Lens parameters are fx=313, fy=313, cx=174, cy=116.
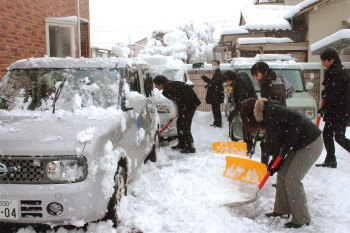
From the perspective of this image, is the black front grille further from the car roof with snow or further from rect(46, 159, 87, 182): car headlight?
the car roof with snow

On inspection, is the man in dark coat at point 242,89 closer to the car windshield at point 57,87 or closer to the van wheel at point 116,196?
the car windshield at point 57,87

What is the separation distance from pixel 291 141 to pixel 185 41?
31.7 meters

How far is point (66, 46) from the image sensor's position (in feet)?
31.1

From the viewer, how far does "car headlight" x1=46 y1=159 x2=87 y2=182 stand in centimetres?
275

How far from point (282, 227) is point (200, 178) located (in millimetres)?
1708

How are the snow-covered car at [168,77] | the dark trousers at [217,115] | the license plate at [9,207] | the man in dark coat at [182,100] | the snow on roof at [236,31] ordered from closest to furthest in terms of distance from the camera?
the license plate at [9,207]
the man in dark coat at [182,100]
the snow-covered car at [168,77]
the dark trousers at [217,115]
the snow on roof at [236,31]

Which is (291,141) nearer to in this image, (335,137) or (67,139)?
(67,139)

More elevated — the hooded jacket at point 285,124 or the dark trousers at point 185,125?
the hooded jacket at point 285,124

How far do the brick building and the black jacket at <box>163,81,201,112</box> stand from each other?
3470 mm

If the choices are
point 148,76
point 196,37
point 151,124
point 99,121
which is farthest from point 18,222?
point 196,37

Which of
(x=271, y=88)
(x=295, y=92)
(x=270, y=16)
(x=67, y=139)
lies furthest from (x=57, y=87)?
(x=270, y=16)

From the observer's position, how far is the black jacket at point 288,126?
10.2 ft

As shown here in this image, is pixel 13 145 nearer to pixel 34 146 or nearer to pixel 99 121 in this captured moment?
pixel 34 146

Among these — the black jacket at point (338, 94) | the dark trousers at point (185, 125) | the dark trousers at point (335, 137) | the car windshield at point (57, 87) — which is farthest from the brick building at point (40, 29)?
the dark trousers at point (335, 137)
